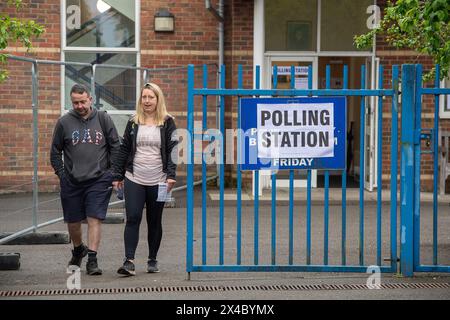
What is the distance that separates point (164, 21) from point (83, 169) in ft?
24.5

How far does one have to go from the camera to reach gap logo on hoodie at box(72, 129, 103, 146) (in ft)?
25.3

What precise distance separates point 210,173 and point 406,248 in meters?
7.76

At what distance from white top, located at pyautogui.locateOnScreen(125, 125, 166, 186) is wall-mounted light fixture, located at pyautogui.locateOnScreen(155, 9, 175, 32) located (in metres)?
7.36

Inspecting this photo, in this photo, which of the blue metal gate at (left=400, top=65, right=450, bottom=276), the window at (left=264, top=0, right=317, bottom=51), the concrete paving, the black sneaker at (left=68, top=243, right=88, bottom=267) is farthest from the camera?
the window at (left=264, top=0, right=317, bottom=51)

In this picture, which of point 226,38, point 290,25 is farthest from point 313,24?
point 226,38

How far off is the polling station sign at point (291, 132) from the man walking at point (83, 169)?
136 cm

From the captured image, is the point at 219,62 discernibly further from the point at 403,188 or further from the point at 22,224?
the point at 403,188

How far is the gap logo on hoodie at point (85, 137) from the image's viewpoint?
25.3 ft

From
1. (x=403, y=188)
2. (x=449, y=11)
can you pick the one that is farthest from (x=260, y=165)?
(x=449, y=11)

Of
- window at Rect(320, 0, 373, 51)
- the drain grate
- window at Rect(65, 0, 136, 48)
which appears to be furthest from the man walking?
window at Rect(320, 0, 373, 51)

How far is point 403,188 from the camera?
7.39 meters

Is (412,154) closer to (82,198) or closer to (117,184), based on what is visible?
(117,184)

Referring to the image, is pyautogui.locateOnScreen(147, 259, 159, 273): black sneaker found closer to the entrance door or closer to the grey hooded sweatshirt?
the grey hooded sweatshirt

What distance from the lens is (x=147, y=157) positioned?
25.0ft
